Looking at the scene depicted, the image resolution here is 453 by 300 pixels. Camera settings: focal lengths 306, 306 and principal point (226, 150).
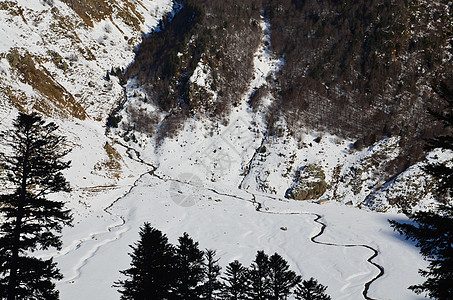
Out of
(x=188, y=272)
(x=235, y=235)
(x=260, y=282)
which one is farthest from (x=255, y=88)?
(x=260, y=282)

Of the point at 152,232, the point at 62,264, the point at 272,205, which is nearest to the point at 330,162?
the point at 272,205

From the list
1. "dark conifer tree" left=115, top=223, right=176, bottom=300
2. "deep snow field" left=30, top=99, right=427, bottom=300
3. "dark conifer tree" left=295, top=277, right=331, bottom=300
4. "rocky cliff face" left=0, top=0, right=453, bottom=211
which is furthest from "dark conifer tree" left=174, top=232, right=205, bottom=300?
"rocky cliff face" left=0, top=0, right=453, bottom=211

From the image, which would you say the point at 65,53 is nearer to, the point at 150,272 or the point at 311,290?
the point at 150,272

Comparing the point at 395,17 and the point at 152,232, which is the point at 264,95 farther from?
the point at 152,232

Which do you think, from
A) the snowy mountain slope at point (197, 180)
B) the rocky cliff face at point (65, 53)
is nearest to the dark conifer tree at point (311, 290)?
the snowy mountain slope at point (197, 180)

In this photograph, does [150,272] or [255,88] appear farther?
[255,88]

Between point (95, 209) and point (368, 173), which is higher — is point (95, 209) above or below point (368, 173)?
below

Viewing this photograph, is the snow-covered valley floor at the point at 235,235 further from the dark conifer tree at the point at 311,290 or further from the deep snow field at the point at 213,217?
the dark conifer tree at the point at 311,290

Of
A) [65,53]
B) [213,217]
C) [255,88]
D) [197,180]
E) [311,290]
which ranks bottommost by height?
[311,290]
